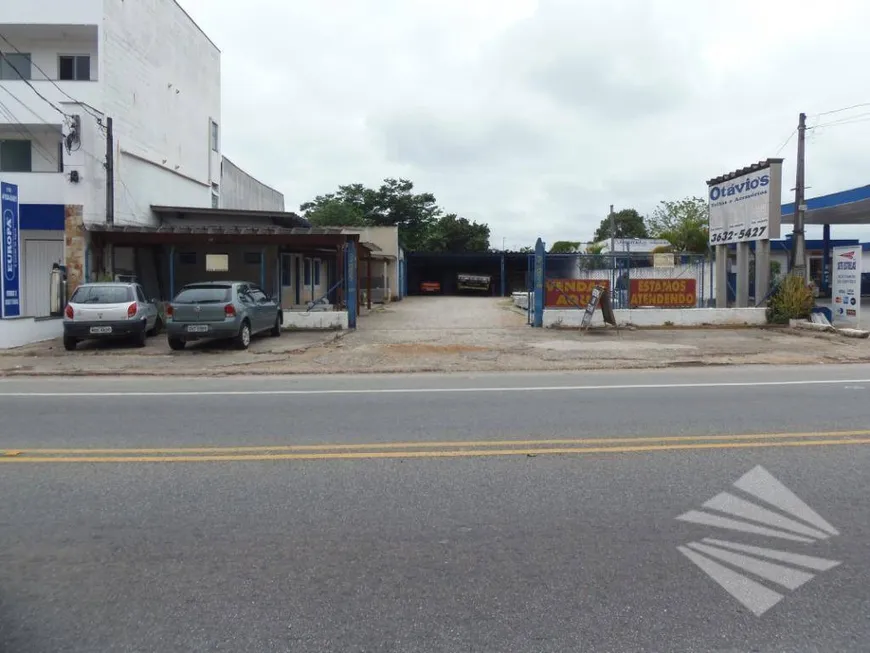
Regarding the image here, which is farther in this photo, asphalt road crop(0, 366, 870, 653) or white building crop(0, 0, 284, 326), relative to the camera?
white building crop(0, 0, 284, 326)

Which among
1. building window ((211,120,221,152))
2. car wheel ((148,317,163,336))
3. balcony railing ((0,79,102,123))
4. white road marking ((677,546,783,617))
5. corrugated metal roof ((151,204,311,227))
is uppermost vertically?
building window ((211,120,221,152))

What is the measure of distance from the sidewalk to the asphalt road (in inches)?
201

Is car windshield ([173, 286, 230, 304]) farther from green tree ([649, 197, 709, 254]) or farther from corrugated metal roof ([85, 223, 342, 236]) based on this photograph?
Result: green tree ([649, 197, 709, 254])

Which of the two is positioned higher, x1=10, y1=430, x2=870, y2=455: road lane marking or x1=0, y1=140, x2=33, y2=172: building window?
x1=0, y1=140, x2=33, y2=172: building window

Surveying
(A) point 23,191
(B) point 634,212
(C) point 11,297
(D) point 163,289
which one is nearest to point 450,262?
(D) point 163,289

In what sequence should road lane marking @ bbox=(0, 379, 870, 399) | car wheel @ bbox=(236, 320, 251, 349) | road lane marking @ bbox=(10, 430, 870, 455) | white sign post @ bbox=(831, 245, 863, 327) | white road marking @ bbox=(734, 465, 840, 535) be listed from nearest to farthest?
white road marking @ bbox=(734, 465, 840, 535), road lane marking @ bbox=(10, 430, 870, 455), road lane marking @ bbox=(0, 379, 870, 399), car wheel @ bbox=(236, 320, 251, 349), white sign post @ bbox=(831, 245, 863, 327)

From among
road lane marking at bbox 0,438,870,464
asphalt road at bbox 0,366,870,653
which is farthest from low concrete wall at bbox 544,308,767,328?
road lane marking at bbox 0,438,870,464

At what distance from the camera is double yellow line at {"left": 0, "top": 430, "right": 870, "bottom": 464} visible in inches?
261

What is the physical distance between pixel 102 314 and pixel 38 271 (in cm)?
740

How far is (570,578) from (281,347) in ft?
44.9

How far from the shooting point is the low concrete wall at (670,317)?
21094 millimetres

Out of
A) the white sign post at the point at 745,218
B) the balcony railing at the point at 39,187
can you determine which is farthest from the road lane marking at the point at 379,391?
the balcony railing at the point at 39,187

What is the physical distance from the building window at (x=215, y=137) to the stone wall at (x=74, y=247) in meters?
12.2

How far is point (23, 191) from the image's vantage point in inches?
831
